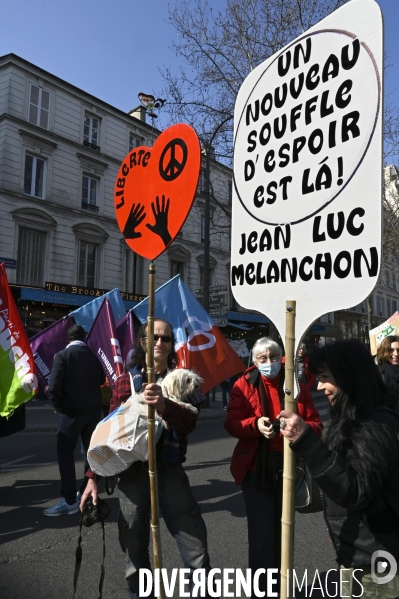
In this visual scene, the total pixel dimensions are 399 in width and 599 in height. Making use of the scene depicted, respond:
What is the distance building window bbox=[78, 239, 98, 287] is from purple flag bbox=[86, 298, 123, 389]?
13770 mm

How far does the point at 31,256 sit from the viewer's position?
1847cm

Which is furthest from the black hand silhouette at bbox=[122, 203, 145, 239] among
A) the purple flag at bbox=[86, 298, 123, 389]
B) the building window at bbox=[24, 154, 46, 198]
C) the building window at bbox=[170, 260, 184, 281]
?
the building window at bbox=[170, 260, 184, 281]

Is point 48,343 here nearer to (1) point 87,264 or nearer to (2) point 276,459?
(2) point 276,459

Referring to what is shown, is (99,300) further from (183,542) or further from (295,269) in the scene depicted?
(295,269)

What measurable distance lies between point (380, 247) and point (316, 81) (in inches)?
27.7

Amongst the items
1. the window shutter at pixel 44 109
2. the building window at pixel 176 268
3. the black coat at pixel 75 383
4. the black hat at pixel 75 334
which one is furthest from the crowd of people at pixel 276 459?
the building window at pixel 176 268

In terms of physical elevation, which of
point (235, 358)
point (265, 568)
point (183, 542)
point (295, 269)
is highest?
point (295, 269)

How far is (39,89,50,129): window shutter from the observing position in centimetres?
1942

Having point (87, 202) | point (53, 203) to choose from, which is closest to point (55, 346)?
point (53, 203)

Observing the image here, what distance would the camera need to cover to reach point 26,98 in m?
18.8

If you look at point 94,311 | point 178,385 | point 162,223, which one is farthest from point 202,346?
point 162,223

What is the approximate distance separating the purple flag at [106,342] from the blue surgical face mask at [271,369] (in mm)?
3376

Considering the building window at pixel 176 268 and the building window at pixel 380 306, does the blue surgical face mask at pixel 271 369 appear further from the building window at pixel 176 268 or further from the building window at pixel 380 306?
the building window at pixel 380 306

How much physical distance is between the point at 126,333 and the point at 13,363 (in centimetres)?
213
